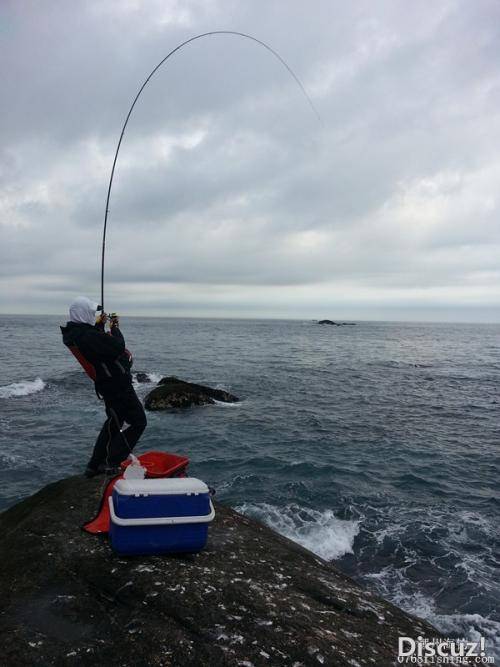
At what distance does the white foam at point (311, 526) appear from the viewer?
873cm

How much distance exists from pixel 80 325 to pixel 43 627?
3280 millimetres

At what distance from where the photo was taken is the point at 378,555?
28.1ft

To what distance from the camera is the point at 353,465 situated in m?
13.4

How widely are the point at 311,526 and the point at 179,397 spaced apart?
1236cm

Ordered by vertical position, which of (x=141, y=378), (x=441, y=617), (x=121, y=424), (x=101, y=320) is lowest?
(x=441, y=617)

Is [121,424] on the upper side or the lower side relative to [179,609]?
upper

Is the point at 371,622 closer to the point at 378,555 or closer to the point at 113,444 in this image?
the point at 113,444

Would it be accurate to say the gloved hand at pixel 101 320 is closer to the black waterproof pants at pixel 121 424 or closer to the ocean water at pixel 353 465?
the black waterproof pants at pixel 121 424

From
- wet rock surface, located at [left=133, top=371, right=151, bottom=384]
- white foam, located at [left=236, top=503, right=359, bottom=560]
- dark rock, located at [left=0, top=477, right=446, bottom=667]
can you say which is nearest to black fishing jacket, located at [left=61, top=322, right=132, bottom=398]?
dark rock, located at [left=0, top=477, right=446, bottom=667]

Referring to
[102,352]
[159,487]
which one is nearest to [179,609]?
[159,487]

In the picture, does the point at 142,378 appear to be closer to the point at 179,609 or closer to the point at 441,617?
the point at 441,617

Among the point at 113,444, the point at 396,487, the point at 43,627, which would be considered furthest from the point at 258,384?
the point at 43,627

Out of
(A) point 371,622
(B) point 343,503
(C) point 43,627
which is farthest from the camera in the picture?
(B) point 343,503

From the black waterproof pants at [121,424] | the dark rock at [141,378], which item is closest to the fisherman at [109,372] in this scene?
the black waterproof pants at [121,424]
